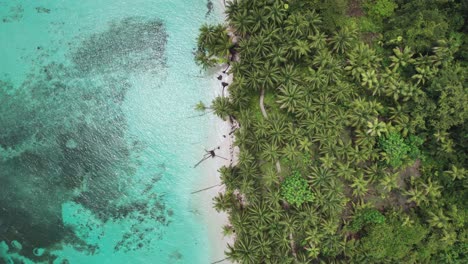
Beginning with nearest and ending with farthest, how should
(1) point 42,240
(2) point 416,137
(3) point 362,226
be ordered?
(2) point 416,137 → (3) point 362,226 → (1) point 42,240

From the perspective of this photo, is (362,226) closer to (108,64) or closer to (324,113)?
(324,113)

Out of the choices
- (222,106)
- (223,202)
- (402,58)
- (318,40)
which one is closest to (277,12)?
(318,40)

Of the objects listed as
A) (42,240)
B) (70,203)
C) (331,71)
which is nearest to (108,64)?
(70,203)

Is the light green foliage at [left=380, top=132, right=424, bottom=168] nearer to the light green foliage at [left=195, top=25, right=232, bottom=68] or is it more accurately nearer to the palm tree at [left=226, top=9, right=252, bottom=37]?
the palm tree at [left=226, top=9, right=252, bottom=37]

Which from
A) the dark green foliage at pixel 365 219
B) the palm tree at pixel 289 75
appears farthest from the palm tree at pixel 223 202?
the palm tree at pixel 289 75

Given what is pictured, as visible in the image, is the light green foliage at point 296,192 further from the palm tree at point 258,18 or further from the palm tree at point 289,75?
the palm tree at point 258,18

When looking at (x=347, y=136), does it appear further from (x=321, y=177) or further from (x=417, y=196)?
(x=417, y=196)
